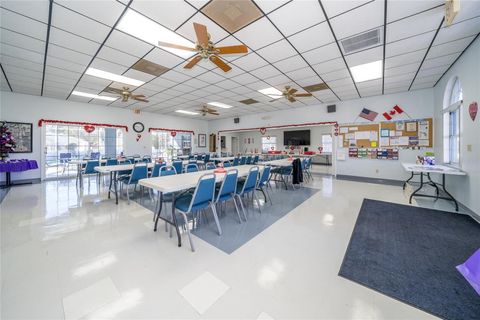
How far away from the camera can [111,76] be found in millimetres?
4617

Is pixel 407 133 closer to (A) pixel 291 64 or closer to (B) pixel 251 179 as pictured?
(A) pixel 291 64

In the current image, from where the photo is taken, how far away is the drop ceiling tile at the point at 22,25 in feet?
8.21

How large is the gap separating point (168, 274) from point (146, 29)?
3.36m

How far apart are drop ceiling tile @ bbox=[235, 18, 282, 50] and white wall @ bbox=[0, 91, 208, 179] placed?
729 cm

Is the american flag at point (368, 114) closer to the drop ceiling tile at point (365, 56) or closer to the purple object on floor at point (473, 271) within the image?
the drop ceiling tile at point (365, 56)

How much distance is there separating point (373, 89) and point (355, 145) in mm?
1995

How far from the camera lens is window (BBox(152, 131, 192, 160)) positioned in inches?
389

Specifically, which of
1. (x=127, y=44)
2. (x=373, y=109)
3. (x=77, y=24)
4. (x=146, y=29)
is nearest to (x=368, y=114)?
(x=373, y=109)

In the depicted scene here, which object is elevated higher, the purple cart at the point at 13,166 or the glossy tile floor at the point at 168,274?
the purple cart at the point at 13,166

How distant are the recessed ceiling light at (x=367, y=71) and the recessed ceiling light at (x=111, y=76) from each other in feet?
17.9

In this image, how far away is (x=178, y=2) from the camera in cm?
228

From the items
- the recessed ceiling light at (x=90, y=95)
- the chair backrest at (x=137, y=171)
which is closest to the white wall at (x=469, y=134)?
Result: the chair backrest at (x=137, y=171)

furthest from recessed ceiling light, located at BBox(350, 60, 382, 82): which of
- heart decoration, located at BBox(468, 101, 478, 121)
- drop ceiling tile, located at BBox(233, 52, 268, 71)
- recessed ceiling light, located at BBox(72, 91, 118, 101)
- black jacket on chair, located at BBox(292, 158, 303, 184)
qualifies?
recessed ceiling light, located at BBox(72, 91, 118, 101)

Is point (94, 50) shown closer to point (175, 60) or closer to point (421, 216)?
point (175, 60)
